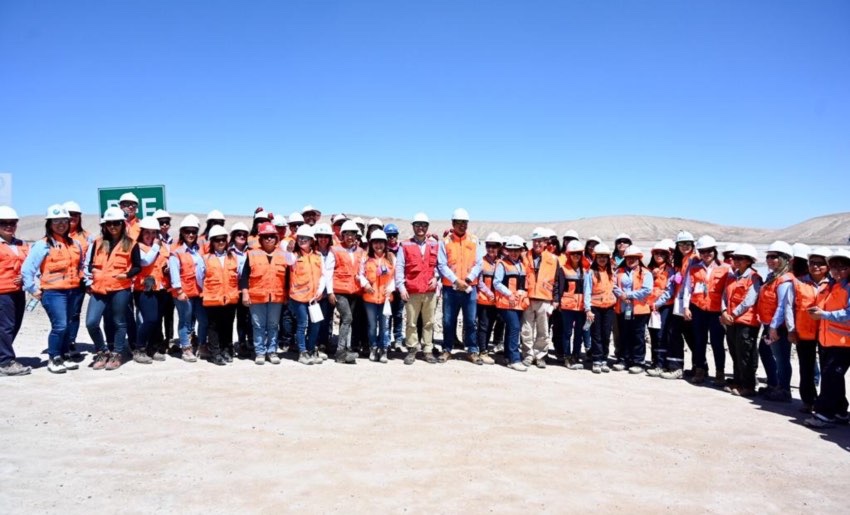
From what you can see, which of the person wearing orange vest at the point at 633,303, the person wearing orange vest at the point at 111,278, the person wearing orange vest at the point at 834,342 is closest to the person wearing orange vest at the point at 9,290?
the person wearing orange vest at the point at 111,278

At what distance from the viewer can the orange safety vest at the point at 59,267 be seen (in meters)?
7.06

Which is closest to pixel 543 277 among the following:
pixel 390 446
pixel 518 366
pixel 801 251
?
pixel 518 366

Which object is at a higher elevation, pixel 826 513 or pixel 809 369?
A: pixel 809 369

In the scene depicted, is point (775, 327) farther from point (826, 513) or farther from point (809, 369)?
point (826, 513)

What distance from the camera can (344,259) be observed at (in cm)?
821

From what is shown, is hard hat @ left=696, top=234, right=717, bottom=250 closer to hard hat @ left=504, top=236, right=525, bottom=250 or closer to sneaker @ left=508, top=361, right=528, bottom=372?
hard hat @ left=504, top=236, right=525, bottom=250

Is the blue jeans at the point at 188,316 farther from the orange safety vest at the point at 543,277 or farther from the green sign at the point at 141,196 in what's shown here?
the orange safety vest at the point at 543,277

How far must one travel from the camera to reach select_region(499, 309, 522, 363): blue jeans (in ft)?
27.7

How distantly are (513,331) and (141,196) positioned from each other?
6.47 metres

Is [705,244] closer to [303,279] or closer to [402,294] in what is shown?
[402,294]

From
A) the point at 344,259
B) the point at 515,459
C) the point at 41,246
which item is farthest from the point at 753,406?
the point at 41,246

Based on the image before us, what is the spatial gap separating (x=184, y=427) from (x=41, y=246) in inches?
145

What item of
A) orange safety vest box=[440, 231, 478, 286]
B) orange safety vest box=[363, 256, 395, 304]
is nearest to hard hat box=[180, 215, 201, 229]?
orange safety vest box=[363, 256, 395, 304]

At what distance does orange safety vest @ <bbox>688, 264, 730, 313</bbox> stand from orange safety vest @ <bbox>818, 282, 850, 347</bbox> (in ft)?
4.98
